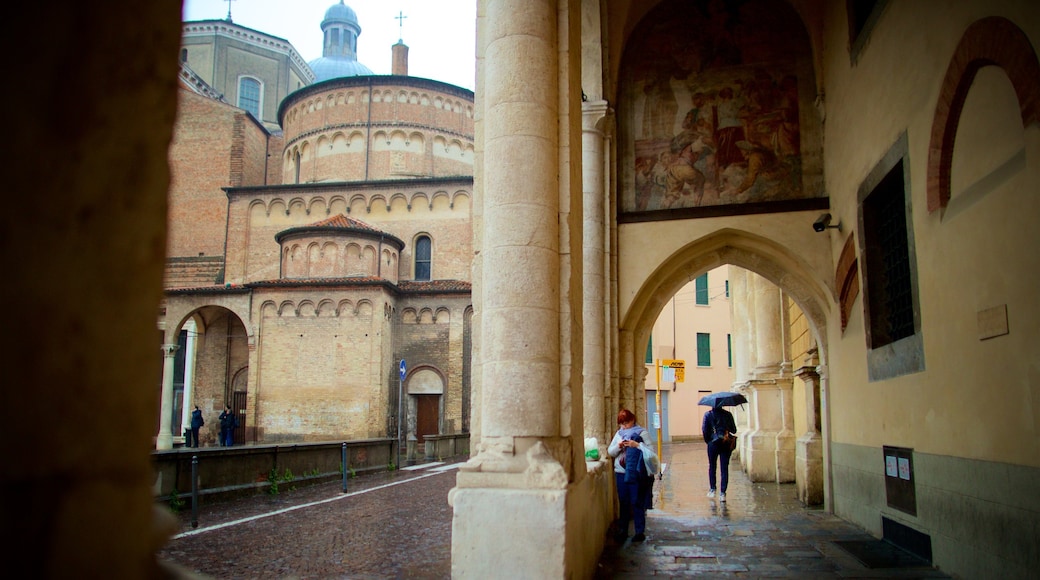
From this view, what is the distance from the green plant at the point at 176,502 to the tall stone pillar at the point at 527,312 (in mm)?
6770

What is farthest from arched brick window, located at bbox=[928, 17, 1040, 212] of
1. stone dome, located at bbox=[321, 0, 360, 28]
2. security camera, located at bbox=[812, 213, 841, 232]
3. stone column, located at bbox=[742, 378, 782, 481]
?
stone dome, located at bbox=[321, 0, 360, 28]

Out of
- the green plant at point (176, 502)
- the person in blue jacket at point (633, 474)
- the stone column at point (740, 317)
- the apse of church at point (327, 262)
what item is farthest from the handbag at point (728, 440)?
the apse of church at point (327, 262)

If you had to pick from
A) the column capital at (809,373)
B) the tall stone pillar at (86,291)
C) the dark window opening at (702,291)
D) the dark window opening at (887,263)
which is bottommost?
the tall stone pillar at (86,291)

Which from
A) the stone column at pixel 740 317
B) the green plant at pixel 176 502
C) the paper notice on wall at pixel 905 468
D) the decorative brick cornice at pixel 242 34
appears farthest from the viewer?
the decorative brick cornice at pixel 242 34

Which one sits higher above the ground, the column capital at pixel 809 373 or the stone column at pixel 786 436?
the column capital at pixel 809 373

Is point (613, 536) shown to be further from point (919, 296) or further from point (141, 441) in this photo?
point (141, 441)

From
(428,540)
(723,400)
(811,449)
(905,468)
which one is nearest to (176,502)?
(428,540)

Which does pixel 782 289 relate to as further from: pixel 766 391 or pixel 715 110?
pixel 766 391

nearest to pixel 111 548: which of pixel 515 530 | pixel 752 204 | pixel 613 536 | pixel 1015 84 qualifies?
pixel 515 530

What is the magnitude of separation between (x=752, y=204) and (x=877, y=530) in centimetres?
477

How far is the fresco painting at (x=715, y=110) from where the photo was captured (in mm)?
11695

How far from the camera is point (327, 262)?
30.2 m

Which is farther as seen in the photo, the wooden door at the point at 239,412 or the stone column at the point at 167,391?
the wooden door at the point at 239,412

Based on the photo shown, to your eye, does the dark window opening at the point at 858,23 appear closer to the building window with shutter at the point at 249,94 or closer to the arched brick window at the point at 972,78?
the arched brick window at the point at 972,78
